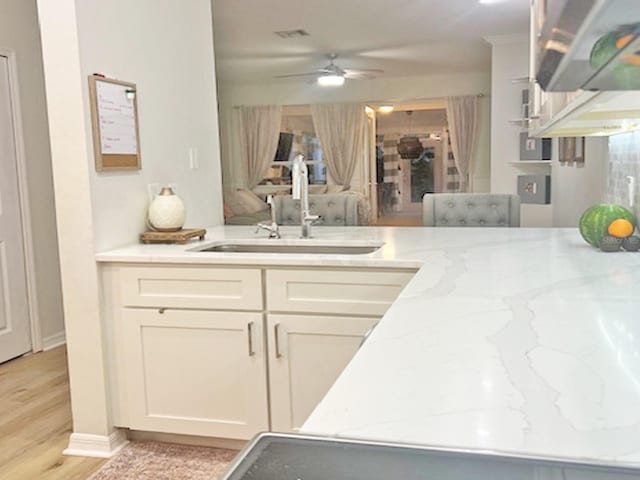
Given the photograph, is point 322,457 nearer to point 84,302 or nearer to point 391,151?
point 84,302

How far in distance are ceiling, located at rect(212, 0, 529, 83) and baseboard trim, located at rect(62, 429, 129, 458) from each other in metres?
3.20

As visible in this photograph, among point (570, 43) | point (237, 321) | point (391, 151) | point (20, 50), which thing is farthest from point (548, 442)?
point (391, 151)

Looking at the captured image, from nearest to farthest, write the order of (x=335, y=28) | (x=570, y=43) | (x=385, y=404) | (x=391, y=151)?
(x=570, y=43), (x=385, y=404), (x=335, y=28), (x=391, y=151)

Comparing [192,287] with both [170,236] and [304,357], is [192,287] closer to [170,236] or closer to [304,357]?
[170,236]

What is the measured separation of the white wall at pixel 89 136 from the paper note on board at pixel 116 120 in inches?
2.7

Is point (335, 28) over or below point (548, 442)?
over

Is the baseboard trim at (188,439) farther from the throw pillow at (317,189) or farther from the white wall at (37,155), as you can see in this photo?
the throw pillow at (317,189)

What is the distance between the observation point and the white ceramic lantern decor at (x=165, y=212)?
2.78m

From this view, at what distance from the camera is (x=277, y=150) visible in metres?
9.24

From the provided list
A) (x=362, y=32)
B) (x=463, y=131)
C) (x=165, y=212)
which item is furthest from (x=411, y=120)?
(x=165, y=212)

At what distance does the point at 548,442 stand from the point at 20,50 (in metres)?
4.28

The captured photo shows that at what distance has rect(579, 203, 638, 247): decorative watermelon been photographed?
2094 mm

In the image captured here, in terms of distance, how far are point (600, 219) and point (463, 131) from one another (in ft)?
21.1

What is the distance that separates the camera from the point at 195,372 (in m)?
2.51
